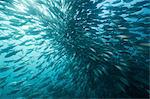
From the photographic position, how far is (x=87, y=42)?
8.30m

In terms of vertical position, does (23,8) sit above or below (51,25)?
above

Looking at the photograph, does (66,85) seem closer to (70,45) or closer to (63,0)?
(70,45)

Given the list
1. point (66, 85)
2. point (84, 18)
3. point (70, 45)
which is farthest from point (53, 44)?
point (66, 85)

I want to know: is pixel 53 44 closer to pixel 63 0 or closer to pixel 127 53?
pixel 63 0

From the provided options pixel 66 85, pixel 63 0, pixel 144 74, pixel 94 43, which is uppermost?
pixel 63 0

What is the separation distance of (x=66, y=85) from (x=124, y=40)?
4720 mm

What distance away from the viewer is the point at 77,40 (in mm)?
8586

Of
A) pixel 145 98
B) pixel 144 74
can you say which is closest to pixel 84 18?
pixel 144 74

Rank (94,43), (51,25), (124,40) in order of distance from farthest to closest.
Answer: (51,25)
(94,43)
(124,40)

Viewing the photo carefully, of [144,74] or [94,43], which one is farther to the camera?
[94,43]

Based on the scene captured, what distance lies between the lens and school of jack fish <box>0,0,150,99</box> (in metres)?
7.07

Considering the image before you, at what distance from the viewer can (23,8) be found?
7.77 metres

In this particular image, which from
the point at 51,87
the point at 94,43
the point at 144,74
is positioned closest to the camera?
the point at 144,74

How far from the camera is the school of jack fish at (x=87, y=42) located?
7.07m
